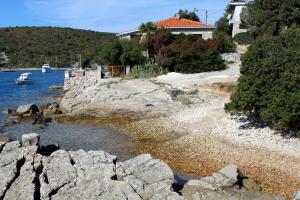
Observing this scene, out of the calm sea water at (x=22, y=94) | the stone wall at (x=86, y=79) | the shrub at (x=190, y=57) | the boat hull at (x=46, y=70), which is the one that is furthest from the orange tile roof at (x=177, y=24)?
→ the boat hull at (x=46, y=70)

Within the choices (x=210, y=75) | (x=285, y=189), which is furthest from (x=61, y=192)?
(x=210, y=75)

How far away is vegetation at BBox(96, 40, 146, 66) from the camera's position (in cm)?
4850

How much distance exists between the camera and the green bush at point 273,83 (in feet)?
73.5

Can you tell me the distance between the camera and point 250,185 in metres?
17.3

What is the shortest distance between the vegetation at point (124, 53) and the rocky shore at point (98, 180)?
3100cm

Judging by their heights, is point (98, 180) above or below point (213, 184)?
above

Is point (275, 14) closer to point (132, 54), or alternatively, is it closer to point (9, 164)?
point (132, 54)

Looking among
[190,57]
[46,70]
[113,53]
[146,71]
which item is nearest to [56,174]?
[190,57]

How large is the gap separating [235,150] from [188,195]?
6882mm

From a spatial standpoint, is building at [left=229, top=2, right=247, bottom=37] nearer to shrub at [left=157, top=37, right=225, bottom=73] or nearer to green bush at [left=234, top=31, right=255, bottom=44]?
green bush at [left=234, top=31, right=255, bottom=44]

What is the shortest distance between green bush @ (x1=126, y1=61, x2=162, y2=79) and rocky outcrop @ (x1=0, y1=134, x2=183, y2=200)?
2785 centimetres

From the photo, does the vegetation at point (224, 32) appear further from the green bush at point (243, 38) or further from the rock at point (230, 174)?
the rock at point (230, 174)

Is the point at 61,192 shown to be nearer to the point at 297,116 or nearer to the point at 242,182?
the point at 242,182

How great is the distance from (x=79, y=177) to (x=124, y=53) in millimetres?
34008
